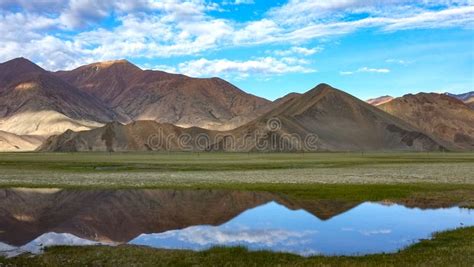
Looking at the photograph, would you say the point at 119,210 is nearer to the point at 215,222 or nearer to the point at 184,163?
the point at 215,222

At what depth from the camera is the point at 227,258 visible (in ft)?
56.7

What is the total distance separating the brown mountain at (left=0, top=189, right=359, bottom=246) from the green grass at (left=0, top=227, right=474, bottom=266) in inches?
149

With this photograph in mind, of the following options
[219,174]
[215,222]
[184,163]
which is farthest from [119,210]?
[184,163]

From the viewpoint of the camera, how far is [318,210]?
31.4 metres

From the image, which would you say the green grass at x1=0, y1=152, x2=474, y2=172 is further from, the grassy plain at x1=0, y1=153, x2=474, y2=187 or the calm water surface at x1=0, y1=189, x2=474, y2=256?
the calm water surface at x1=0, y1=189, x2=474, y2=256

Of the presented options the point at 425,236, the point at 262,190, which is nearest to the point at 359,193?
the point at 262,190

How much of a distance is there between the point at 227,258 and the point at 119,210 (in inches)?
620

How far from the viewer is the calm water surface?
69.0ft

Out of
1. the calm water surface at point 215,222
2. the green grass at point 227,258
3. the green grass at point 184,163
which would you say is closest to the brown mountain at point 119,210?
the calm water surface at point 215,222

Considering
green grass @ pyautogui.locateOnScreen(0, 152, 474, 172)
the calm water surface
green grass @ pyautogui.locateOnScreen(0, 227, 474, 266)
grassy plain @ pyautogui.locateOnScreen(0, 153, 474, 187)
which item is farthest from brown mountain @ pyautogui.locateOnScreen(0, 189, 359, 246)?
green grass @ pyautogui.locateOnScreen(0, 152, 474, 172)

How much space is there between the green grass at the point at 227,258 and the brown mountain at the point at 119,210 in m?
3.79

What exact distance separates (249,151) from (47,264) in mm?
175261

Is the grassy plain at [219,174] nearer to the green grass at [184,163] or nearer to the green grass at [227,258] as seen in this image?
the green grass at [184,163]

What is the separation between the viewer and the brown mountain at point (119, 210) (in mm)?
24766
